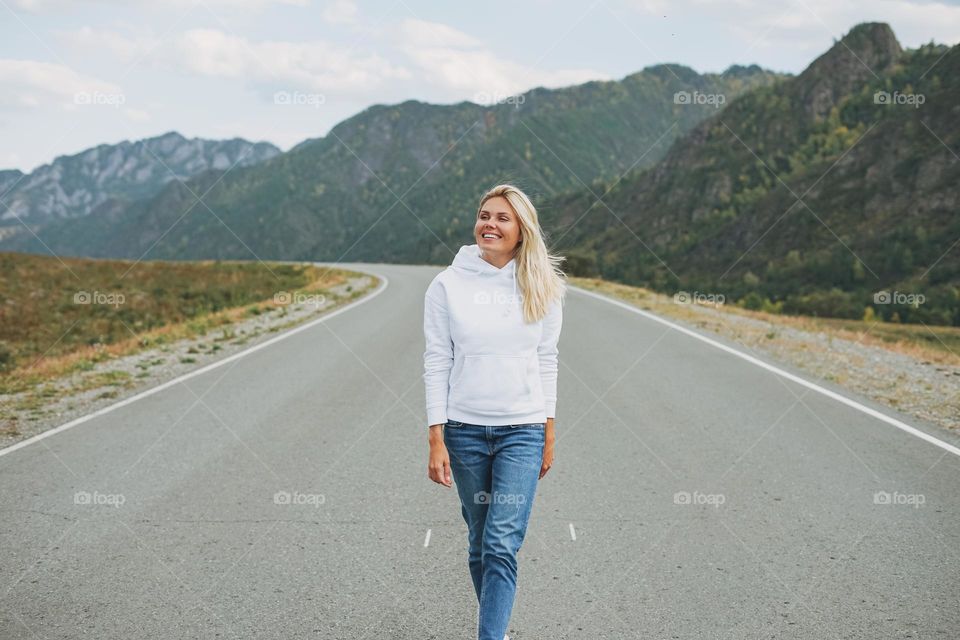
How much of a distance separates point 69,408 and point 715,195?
10536 cm

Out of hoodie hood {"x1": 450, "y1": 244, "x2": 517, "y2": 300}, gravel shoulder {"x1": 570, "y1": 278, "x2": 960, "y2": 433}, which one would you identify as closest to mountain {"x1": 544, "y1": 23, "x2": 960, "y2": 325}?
gravel shoulder {"x1": 570, "y1": 278, "x2": 960, "y2": 433}

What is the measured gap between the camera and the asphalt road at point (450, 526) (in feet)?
12.0

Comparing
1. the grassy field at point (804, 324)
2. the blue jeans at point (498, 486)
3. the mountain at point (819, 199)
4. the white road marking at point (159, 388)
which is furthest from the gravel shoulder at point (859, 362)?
the mountain at point (819, 199)

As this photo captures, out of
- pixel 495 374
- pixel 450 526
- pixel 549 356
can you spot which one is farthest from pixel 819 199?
pixel 495 374

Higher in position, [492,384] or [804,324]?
[492,384]

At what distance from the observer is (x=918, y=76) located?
314 ft

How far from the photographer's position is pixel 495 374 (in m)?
3.01

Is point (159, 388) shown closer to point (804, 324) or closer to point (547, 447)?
point (547, 447)

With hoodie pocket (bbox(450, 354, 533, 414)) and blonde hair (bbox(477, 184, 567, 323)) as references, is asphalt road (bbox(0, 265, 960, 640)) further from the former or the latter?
blonde hair (bbox(477, 184, 567, 323))

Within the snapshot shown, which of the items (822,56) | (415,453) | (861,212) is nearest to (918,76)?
(822,56)

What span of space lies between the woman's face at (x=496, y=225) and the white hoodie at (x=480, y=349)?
0.09 m

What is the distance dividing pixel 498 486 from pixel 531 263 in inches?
35.0

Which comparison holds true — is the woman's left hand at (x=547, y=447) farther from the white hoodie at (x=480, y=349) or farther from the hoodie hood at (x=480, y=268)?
the hoodie hood at (x=480, y=268)

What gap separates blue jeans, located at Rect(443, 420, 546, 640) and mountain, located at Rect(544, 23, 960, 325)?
43.9 meters
